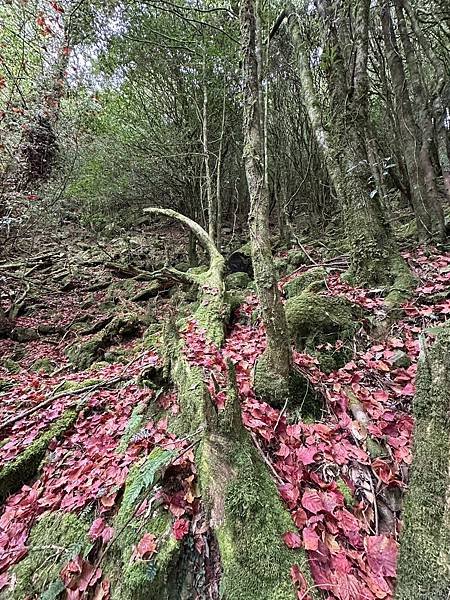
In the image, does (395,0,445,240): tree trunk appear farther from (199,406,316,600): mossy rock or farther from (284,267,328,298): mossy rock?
(199,406,316,600): mossy rock

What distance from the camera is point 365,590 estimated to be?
64.2 inches

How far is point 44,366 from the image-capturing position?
6355 mm

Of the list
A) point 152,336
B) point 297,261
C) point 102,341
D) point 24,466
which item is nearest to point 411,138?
point 297,261

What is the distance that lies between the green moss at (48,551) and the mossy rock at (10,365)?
4898 millimetres

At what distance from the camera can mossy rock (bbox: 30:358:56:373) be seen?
628 cm

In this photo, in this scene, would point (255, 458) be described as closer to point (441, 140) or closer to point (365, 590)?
point (365, 590)

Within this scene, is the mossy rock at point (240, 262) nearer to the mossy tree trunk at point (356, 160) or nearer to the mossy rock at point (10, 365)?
the mossy tree trunk at point (356, 160)

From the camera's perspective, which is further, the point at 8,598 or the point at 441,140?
the point at 441,140

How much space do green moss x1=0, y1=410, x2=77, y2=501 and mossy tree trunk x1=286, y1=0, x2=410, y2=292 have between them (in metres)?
4.32

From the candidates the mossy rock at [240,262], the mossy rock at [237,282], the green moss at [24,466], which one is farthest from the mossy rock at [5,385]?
the mossy rock at [240,262]

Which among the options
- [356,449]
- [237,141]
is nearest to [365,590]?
[356,449]

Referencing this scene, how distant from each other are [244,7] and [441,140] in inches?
176

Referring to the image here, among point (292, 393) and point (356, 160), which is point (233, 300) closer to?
point (356, 160)

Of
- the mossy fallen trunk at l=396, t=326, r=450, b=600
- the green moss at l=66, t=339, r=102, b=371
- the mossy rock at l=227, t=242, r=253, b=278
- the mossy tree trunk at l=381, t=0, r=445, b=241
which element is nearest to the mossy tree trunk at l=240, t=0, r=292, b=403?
the mossy fallen trunk at l=396, t=326, r=450, b=600
